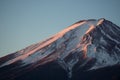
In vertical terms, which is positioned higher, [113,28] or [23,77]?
[23,77]

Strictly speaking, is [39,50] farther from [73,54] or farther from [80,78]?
[80,78]

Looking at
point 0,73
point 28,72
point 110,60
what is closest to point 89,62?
point 110,60

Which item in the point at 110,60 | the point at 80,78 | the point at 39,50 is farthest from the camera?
the point at 39,50

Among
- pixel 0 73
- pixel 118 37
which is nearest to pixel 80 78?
pixel 0 73

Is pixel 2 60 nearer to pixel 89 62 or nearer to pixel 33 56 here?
pixel 33 56

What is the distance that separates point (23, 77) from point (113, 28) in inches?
2741

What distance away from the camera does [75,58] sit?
12756 centimetres

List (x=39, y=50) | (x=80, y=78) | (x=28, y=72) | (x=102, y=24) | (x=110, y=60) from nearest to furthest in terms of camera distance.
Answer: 1. (x=80, y=78)
2. (x=28, y=72)
3. (x=110, y=60)
4. (x=39, y=50)
5. (x=102, y=24)

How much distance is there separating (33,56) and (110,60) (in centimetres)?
3673

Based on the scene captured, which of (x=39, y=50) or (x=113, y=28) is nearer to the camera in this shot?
(x=39, y=50)

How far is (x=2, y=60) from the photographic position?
14925 centimetres

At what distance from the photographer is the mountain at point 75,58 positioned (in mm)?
112750

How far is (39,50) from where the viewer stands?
144750 millimetres

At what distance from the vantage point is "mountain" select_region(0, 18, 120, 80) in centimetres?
11275
